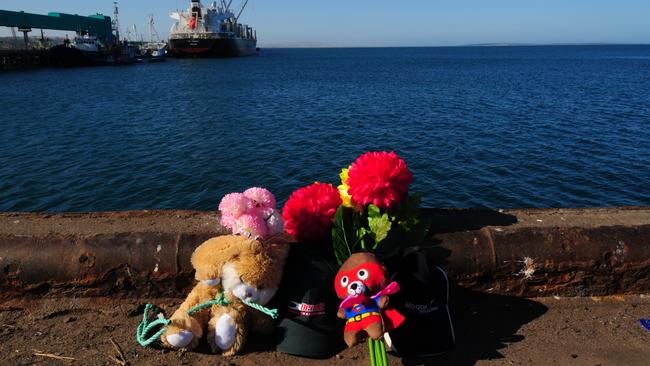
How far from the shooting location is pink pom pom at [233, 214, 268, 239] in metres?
2.83

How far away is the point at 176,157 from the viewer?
1695 cm

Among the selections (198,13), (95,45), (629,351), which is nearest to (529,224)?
(629,351)

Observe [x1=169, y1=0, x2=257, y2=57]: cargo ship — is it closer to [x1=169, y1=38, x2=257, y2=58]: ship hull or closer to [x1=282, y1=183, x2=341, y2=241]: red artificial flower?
[x1=169, y1=38, x2=257, y2=58]: ship hull

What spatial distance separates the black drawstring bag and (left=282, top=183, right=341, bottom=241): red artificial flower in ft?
1.83

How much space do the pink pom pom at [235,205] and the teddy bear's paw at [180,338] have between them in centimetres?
73

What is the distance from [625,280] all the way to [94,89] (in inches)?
1697

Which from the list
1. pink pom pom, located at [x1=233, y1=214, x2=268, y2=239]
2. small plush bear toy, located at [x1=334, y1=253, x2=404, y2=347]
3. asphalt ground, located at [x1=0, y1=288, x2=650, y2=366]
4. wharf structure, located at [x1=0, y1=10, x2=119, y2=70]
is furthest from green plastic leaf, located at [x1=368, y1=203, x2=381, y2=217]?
wharf structure, located at [x1=0, y1=10, x2=119, y2=70]

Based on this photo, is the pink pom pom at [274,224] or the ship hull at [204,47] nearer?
the pink pom pom at [274,224]

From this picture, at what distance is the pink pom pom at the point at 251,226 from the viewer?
283cm

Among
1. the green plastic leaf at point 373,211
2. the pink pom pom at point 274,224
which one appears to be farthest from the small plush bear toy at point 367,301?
the pink pom pom at point 274,224

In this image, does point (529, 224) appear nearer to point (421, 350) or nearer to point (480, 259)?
point (480, 259)

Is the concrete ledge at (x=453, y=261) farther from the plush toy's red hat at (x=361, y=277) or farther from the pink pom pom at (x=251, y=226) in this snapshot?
the plush toy's red hat at (x=361, y=277)

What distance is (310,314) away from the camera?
2.82 m

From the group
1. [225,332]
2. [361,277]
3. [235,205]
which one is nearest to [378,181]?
[361,277]
